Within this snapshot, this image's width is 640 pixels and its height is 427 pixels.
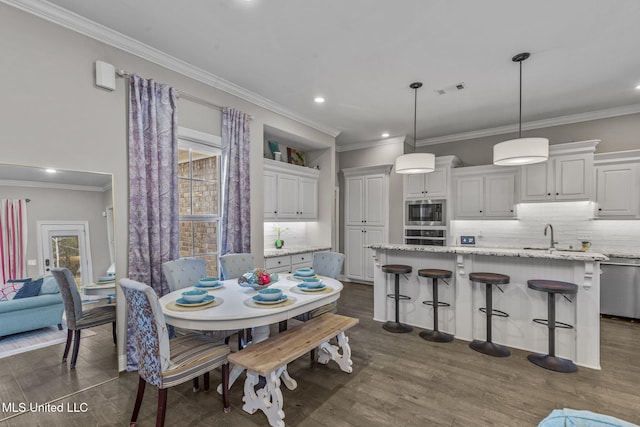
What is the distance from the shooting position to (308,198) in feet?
19.2

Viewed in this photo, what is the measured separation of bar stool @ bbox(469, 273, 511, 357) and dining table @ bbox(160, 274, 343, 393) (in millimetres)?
1604

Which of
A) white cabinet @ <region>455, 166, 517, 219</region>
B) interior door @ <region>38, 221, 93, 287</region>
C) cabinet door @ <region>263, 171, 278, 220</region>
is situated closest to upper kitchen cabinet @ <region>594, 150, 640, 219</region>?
white cabinet @ <region>455, 166, 517, 219</region>

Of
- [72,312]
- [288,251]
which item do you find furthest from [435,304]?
[72,312]

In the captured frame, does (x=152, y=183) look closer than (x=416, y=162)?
Yes

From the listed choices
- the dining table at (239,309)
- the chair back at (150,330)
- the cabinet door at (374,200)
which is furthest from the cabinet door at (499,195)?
the chair back at (150,330)

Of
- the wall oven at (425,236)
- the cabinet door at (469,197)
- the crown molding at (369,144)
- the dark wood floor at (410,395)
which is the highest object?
the crown molding at (369,144)

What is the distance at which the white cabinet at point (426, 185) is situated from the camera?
563 centimetres

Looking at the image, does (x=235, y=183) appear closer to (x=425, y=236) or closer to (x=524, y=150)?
(x=524, y=150)

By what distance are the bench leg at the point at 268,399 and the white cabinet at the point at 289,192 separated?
2914 millimetres

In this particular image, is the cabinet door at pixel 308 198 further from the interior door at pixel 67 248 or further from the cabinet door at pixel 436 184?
the interior door at pixel 67 248

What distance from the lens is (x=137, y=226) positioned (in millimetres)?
2953

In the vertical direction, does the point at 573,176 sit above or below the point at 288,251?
above

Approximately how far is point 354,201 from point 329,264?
314 centimetres

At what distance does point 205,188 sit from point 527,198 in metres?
4.90
